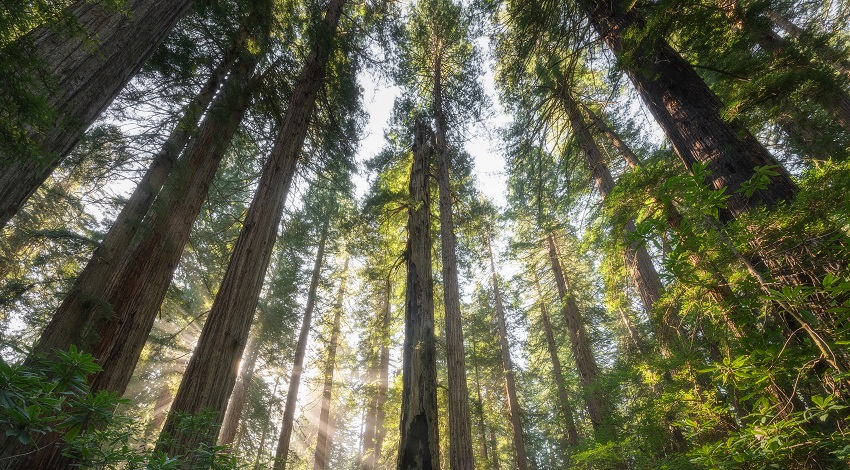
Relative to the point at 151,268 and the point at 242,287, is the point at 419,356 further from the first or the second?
the point at 151,268

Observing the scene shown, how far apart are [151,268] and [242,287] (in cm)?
145

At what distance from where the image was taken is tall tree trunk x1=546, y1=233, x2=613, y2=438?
7969mm

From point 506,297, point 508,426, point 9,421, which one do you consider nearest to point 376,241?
point 9,421

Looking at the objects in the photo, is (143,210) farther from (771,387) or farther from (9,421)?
(771,387)

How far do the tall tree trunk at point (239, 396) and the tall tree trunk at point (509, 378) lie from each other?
981 centimetres

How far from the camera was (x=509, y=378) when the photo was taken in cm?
1351

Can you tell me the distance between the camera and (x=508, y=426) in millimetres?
16016

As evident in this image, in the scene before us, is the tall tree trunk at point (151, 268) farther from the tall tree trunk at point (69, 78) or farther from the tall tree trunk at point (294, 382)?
the tall tree trunk at point (294, 382)

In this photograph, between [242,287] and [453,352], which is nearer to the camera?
[242,287]

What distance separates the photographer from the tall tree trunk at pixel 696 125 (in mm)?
2650

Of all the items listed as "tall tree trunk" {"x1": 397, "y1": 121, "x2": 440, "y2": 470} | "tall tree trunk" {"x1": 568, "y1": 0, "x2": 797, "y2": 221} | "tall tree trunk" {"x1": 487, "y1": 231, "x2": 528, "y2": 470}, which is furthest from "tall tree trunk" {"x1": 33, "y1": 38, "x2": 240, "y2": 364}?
"tall tree trunk" {"x1": 487, "y1": 231, "x2": 528, "y2": 470}

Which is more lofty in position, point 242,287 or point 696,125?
point 696,125

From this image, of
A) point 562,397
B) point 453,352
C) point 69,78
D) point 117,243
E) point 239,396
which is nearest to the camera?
point 69,78

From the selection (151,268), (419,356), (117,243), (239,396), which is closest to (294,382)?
(239,396)
